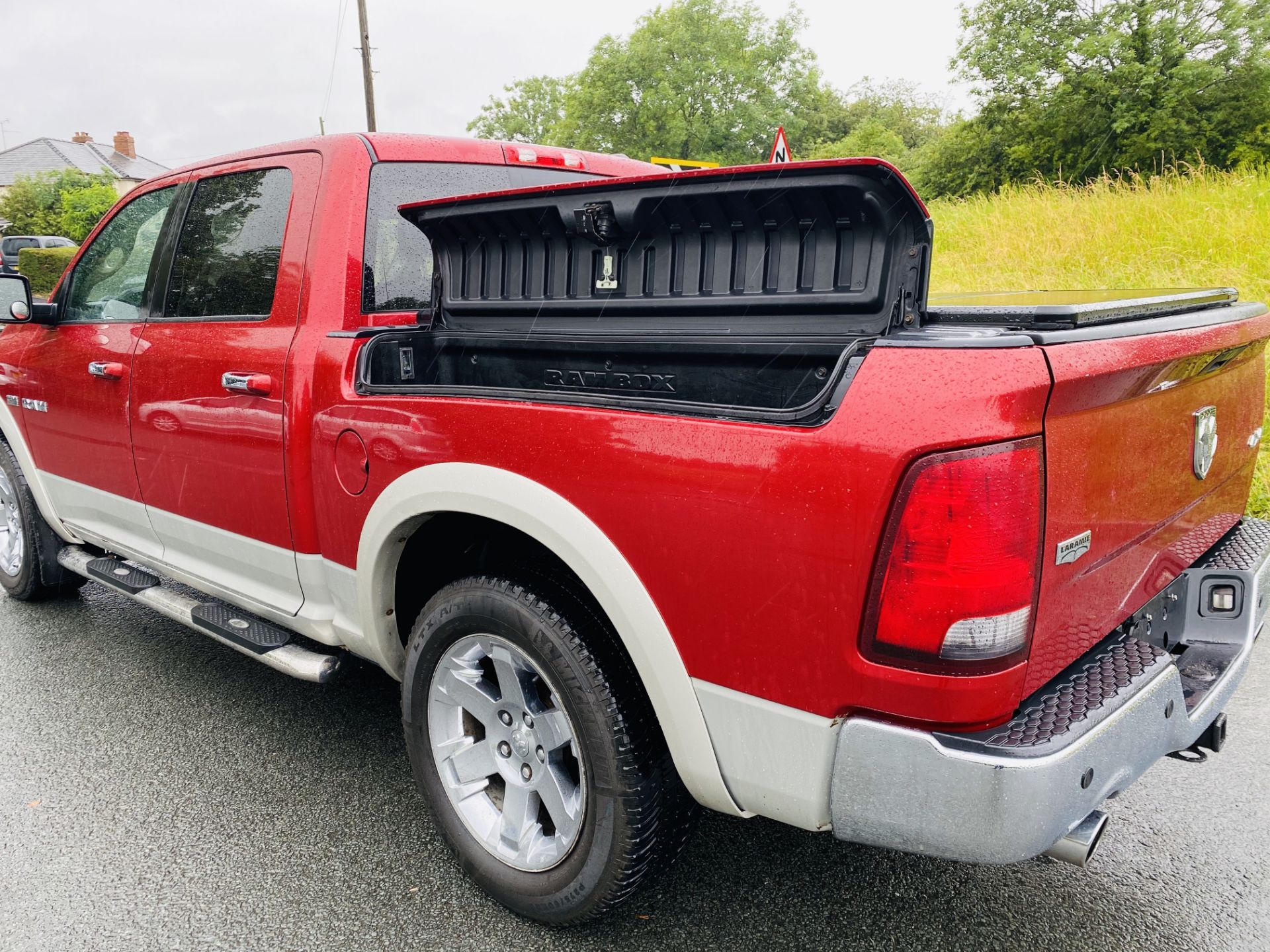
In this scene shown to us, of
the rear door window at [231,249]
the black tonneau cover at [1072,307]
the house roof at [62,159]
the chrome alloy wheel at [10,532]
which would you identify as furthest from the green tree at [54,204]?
the black tonneau cover at [1072,307]

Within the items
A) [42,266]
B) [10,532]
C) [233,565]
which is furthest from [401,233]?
[42,266]

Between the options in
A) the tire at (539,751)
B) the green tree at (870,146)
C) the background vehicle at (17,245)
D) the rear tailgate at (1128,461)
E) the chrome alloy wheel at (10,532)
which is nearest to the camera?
the rear tailgate at (1128,461)

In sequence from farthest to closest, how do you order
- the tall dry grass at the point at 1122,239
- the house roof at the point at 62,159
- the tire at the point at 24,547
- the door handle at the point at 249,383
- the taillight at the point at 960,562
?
1. the house roof at the point at 62,159
2. the tall dry grass at the point at 1122,239
3. the tire at the point at 24,547
4. the door handle at the point at 249,383
5. the taillight at the point at 960,562

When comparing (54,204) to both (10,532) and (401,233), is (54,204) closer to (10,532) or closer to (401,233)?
(10,532)

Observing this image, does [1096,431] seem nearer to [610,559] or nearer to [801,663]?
[801,663]

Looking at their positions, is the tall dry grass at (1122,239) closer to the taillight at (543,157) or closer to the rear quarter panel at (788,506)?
the taillight at (543,157)

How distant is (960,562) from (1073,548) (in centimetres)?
29

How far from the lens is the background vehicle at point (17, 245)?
104ft

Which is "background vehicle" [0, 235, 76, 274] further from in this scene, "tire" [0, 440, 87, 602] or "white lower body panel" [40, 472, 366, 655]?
"white lower body panel" [40, 472, 366, 655]

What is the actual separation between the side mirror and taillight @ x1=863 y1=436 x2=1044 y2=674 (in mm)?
3649

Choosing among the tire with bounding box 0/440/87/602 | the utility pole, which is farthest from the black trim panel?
the utility pole

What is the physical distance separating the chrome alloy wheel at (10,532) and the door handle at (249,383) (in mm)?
2323

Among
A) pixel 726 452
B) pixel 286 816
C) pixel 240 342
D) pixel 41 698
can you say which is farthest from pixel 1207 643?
pixel 41 698

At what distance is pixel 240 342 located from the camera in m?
2.78
